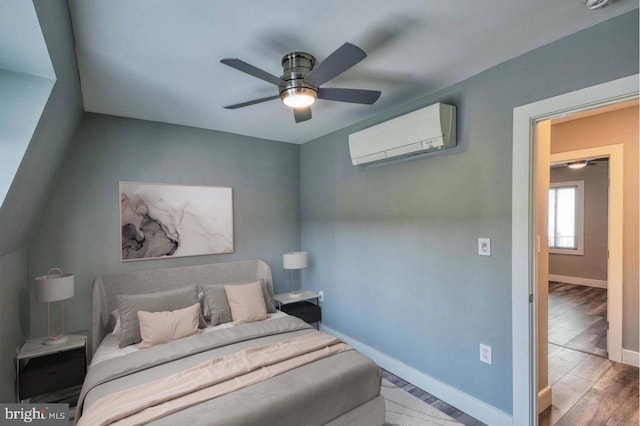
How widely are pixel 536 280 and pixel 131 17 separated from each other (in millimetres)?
2818

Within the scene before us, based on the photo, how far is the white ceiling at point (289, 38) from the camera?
151 cm

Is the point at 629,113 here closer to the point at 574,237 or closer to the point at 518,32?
the point at 518,32

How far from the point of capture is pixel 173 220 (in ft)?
10.8

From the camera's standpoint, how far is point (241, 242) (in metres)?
3.75

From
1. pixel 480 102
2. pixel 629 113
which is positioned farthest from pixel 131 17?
pixel 629 113

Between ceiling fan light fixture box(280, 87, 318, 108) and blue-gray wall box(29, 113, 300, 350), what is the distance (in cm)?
195

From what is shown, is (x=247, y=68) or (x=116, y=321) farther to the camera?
(x=116, y=321)

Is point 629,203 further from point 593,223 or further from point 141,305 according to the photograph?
point 141,305

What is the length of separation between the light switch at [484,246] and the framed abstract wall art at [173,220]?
2.65 meters

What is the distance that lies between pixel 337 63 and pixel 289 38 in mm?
408

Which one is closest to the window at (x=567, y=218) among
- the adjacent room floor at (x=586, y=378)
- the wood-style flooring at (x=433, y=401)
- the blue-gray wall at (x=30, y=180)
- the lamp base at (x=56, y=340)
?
the adjacent room floor at (x=586, y=378)

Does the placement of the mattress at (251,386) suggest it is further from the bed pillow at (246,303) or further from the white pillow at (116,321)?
the bed pillow at (246,303)

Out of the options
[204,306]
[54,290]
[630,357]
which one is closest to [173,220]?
[204,306]

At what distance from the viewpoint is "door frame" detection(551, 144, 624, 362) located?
3.09 meters
